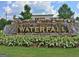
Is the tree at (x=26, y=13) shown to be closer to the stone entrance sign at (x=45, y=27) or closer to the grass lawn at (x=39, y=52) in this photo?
the stone entrance sign at (x=45, y=27)

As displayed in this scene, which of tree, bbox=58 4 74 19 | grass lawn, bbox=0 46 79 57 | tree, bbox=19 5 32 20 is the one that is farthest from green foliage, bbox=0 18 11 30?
tree, bbox=58 4 74 19

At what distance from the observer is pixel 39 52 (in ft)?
21.0

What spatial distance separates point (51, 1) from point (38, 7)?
0.89 ft

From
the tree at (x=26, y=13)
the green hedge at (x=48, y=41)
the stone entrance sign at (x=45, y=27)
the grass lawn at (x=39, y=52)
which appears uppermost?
the tree at (x=26, y=13)

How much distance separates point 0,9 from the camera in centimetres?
648

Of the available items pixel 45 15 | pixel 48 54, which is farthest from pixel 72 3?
pixel 48 54

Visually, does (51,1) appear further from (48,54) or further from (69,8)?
(48,54)

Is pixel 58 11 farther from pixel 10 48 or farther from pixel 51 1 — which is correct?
pixel 10 48

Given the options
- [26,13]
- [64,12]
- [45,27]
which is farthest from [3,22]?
[64,12]

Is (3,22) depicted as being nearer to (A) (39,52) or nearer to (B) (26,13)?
(B) (26,13)

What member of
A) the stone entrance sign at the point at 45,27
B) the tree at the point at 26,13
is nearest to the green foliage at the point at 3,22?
the stone entrance sign at the point at 45,27

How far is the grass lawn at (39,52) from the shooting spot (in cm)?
636

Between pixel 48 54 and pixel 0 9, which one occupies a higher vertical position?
pixel 0 9

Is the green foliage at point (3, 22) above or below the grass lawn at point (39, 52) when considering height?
above
